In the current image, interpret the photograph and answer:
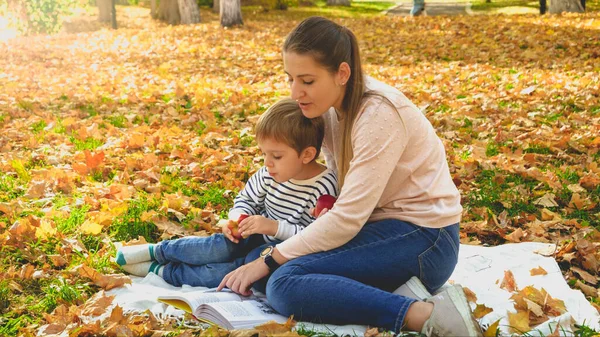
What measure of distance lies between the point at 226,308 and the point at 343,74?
3.72 feet

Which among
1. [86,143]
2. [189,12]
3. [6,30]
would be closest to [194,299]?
[86,143]

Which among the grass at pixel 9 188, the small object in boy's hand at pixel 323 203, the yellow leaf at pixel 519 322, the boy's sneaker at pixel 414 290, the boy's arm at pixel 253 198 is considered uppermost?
the small object in boy's hand at pixel 323 203

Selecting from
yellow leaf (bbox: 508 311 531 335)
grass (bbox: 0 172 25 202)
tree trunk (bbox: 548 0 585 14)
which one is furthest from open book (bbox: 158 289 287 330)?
tree trunk (bbox: 548 0 585 14)

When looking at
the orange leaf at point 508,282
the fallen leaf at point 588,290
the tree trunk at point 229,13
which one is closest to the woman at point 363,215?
the orange leaf at point 508,282

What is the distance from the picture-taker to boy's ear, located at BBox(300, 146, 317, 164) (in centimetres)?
319

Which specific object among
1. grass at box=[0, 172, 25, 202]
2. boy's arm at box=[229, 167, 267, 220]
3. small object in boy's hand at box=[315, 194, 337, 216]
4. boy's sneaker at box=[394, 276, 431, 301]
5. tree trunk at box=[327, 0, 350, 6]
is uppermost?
small object in boy's hand at box=[315, 194, 337, 216]

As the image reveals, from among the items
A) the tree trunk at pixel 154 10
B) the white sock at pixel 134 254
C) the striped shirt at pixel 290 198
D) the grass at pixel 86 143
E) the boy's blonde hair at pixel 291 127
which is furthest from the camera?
the tree trunk at pixel 154 10

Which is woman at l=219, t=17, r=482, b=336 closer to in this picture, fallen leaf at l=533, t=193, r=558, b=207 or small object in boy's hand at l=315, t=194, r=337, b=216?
small object in boy's hand at l=315, t=194, r=337, b=216

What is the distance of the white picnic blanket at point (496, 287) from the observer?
2.74 meters

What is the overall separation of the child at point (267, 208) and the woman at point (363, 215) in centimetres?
24

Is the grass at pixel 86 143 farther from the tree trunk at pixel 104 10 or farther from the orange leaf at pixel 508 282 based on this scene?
the tree trunk at pixel 104 10

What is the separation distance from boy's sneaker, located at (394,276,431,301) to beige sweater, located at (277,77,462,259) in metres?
0.26

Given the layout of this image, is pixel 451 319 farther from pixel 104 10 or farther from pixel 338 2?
pixel 338 2

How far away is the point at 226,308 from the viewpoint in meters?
2.76
